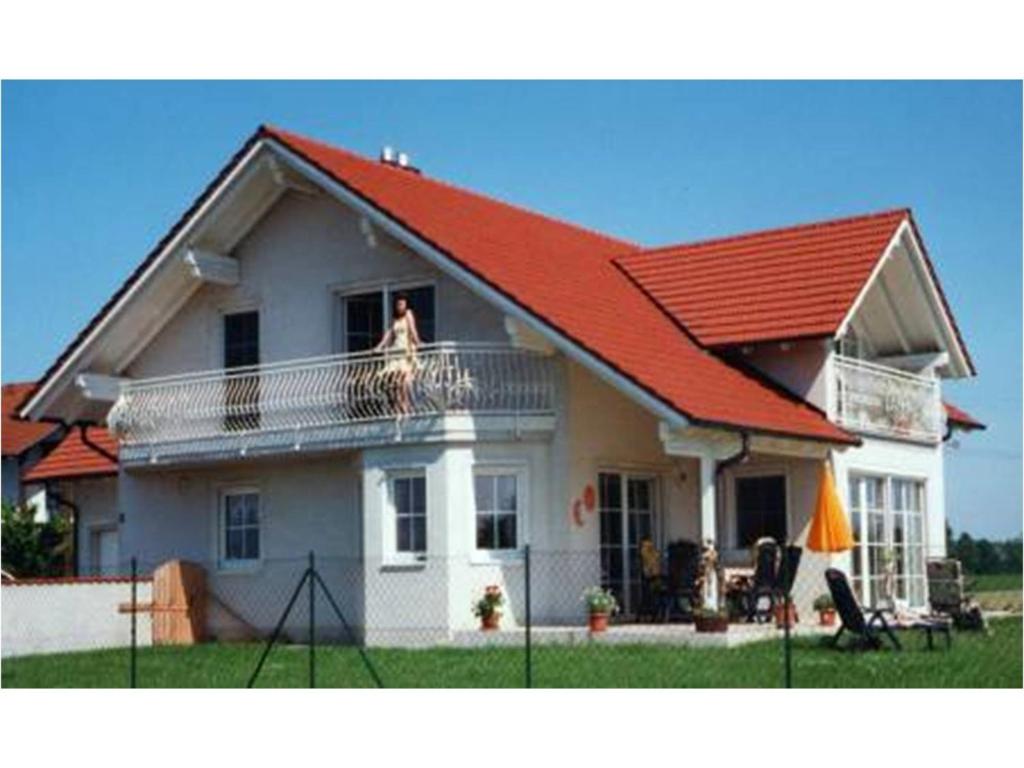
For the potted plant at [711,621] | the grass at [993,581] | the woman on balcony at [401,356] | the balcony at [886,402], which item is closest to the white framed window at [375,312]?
the woman on balcony at [401,356]

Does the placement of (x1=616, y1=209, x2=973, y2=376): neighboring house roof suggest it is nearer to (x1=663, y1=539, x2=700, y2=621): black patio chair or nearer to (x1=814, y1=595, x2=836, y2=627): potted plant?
(x1=663, y1=539, x2=700, y2=621): black patio chair

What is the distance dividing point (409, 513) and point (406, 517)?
0.07m

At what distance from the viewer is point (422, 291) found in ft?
79.2

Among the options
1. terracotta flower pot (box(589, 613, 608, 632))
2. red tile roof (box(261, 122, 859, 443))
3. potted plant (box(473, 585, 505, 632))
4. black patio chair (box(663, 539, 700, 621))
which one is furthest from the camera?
black patio chair (box(663, 539, 700, 621))

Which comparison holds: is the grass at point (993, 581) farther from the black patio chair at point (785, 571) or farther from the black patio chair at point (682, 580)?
the black patio chair at point (682, 580)

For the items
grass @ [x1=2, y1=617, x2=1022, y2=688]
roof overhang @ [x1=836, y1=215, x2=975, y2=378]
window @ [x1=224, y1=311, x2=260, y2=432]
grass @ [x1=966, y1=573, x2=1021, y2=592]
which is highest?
roof overhang @ [x1=836, y1=215, x2=975, y2=378]

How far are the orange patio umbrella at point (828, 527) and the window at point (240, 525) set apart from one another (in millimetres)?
8014

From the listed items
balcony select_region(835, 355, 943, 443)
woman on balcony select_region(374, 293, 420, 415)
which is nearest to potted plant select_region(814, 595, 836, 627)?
balcony select_region(835, 355, 943, 443)

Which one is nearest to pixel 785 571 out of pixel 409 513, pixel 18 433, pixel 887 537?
pixel 409 513

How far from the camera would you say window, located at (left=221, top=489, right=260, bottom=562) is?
1003 inches

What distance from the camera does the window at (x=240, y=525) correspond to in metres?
25.5

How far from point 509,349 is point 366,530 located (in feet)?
9.75

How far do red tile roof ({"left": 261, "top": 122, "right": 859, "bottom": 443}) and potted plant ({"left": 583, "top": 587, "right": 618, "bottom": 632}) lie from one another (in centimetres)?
247
